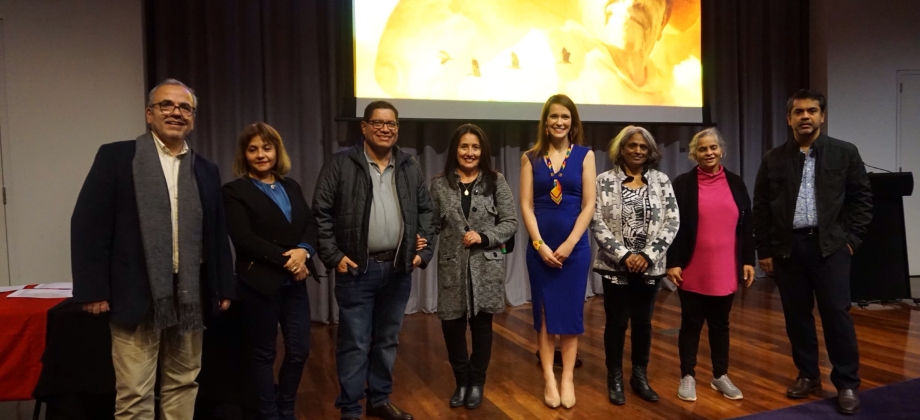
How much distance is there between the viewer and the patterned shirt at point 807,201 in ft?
8.61

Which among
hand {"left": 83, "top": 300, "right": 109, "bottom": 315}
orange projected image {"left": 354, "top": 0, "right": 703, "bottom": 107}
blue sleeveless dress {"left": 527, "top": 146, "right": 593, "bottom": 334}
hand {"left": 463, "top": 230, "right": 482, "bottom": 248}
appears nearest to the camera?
hand {"left": 83, "top": 300, "right": 109, "bottom": 315}

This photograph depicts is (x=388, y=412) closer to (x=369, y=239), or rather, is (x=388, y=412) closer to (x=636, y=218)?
(x=369, y=239)

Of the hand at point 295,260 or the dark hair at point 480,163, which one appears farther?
the dark hair at point 480,163

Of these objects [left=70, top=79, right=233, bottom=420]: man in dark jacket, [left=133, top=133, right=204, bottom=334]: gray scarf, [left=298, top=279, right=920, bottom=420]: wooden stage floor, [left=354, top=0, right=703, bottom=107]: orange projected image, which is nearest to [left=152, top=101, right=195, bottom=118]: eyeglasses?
[left=70, top=79, right=233, bottom=420]: man in dark jacket

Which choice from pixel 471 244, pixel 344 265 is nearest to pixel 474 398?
pixel 471 244

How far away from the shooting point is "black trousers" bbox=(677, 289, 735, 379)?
2.72m

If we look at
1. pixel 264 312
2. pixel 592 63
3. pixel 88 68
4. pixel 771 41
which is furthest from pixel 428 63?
pixel 771 41

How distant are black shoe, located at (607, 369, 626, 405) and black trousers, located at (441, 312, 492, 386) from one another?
622 mm

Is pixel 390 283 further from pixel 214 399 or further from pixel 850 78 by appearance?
pixel 850 78

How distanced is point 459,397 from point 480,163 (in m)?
1.12

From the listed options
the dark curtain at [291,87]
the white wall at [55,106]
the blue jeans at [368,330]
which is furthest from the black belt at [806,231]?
the white wall at [55,106]

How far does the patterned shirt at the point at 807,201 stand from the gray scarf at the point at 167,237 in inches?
102

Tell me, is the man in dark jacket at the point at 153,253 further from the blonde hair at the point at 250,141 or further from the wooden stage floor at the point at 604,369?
the wooden stage floor at the point at 604,369

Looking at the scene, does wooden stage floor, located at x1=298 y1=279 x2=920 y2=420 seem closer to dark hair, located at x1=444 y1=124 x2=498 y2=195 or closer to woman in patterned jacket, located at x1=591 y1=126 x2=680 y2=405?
woman in patterned jacket, located at x1=591 y1=126 x2=680 y2=405
